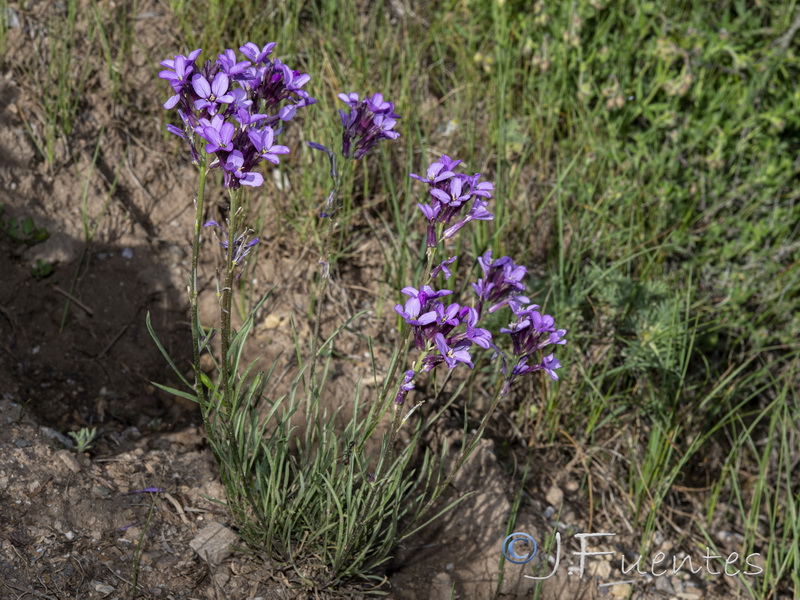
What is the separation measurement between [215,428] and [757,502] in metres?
2.20

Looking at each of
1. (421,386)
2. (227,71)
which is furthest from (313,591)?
(227,71)

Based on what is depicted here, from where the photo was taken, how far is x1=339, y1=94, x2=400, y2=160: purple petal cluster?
1.94 m

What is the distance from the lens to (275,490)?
2.20 metres

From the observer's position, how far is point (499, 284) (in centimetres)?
209

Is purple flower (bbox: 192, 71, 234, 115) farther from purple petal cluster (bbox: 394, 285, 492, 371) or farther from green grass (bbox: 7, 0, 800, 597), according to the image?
green grass (bbox: 7, 0, 800, 597)

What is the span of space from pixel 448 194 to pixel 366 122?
34cm

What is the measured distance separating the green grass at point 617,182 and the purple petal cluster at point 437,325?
A: 1.38m

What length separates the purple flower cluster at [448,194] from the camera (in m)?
1.79

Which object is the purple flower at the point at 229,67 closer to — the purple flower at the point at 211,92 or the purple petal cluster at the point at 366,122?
the purple flower at the point at 211,92

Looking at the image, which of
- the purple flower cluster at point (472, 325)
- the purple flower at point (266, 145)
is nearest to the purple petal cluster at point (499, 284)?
the purple flower cluster at point (472, 325)

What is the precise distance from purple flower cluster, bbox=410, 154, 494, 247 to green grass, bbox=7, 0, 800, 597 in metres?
1.30

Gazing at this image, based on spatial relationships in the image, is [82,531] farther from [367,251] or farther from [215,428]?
[367,251]

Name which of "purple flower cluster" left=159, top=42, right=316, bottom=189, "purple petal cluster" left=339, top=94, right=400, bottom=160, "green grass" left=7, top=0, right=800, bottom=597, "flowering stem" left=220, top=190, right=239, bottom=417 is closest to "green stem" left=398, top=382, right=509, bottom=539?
"flowering stem" left=220, top=190, right=239, bottom=417

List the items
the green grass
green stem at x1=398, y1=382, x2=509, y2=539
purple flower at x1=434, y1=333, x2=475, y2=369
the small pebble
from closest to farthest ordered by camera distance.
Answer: purple flower at x1=434, y1=333, x2=475, y2=369 → green stem at x1=398, y1=382, x2=509, y2=539 → the small pebble → the green grass
